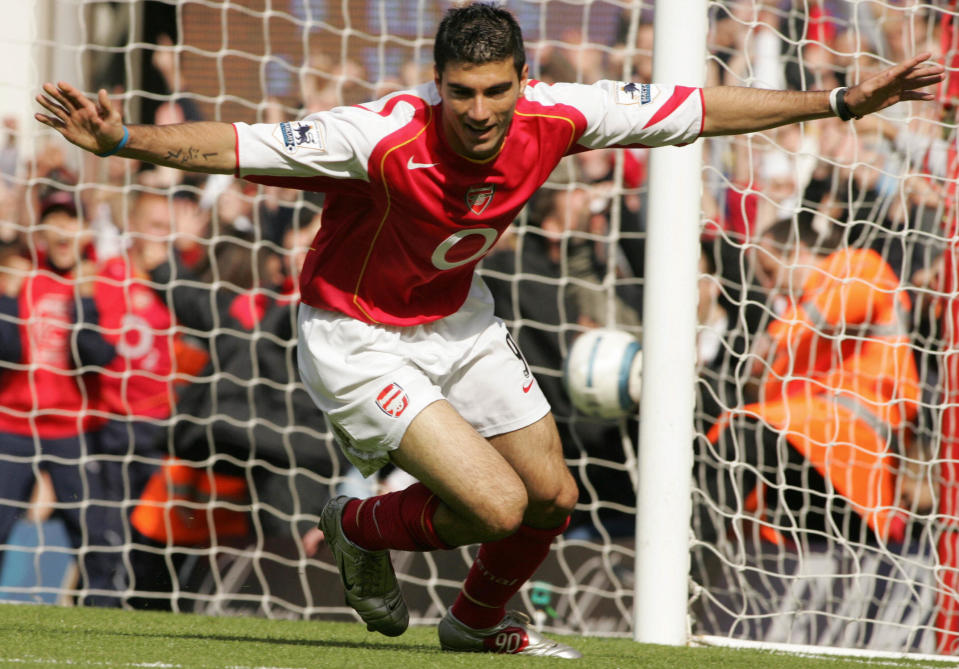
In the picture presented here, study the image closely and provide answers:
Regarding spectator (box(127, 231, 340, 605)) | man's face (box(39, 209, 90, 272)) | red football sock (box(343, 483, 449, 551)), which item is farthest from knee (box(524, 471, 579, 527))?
man's face (box(39, 209, 90, 272))

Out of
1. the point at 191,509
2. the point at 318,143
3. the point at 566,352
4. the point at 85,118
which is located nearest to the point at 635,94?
the point at 318,143

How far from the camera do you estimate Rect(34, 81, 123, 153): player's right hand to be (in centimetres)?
279

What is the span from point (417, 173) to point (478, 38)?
38 centimetres

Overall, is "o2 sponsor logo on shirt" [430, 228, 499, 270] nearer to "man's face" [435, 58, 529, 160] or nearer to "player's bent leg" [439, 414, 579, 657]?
"man's face" [435, 58, 529, 160]

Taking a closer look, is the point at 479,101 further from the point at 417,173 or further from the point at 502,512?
the point at 502,512

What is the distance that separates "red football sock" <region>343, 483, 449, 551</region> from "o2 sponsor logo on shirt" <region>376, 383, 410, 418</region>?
0.87ft

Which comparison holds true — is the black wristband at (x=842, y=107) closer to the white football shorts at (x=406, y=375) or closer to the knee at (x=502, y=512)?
the white football shorts at (x=406, y=375)

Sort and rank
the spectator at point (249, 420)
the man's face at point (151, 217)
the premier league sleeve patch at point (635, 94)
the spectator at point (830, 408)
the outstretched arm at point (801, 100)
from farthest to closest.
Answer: the man's face at point (151, 217)
the spectator at point (249, 420)
the spectator at point (830, 408)
the premier league sleeve patch at point (635, 94)
the outstretched arm at point (801, 100)

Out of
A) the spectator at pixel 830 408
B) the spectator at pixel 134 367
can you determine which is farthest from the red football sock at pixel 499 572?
the spectator at pixel 134 367

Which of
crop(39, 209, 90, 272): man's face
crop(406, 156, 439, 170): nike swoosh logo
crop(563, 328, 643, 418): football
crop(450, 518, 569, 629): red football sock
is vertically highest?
crop(406, 156, 439, 170): nike swoosh logo

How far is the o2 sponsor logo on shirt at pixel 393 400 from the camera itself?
10.6 feet

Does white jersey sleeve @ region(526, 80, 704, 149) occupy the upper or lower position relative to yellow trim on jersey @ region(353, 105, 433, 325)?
upper

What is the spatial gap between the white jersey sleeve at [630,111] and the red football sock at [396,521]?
1107 millimetres

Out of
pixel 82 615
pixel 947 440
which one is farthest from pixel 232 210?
pixel 947 440
